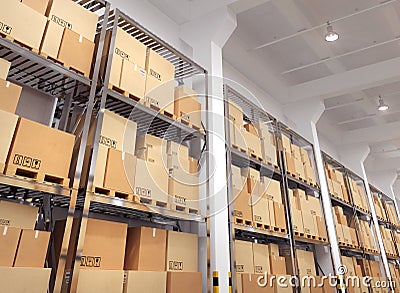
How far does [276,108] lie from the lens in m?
6.70

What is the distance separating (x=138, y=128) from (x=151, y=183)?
0.90 m

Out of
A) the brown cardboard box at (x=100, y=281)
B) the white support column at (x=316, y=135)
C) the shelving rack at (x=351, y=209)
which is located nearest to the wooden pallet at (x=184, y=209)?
the brown cardboard box at (x=100, y=281)

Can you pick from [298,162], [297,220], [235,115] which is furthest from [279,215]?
[235,115]

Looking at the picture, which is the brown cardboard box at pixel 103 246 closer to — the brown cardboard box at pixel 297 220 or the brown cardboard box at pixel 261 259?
the brown cardboard box at pixel 261 259

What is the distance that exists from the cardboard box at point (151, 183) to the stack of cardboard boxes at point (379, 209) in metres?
7.23

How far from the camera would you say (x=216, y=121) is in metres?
3.74

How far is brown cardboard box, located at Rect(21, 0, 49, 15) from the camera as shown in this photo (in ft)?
7.40

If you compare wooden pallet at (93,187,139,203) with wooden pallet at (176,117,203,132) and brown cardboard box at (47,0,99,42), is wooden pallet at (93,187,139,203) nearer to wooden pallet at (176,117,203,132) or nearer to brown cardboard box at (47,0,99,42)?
wooden pallet at (176,117,203,132)

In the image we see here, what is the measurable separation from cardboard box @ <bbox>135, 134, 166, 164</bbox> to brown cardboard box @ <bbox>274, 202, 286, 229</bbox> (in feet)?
6.33

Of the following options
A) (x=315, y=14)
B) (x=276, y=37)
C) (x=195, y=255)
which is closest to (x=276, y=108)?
(x=276, y=37)

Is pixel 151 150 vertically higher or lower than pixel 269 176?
lower

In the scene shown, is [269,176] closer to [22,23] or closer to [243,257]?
[243,257]

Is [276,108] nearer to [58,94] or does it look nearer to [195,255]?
[195,255]

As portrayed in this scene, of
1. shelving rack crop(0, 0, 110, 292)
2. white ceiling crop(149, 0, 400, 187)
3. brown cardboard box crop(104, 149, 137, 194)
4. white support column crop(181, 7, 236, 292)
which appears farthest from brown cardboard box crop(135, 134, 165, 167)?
white ceiling crop(149, 0, 400, 187)
